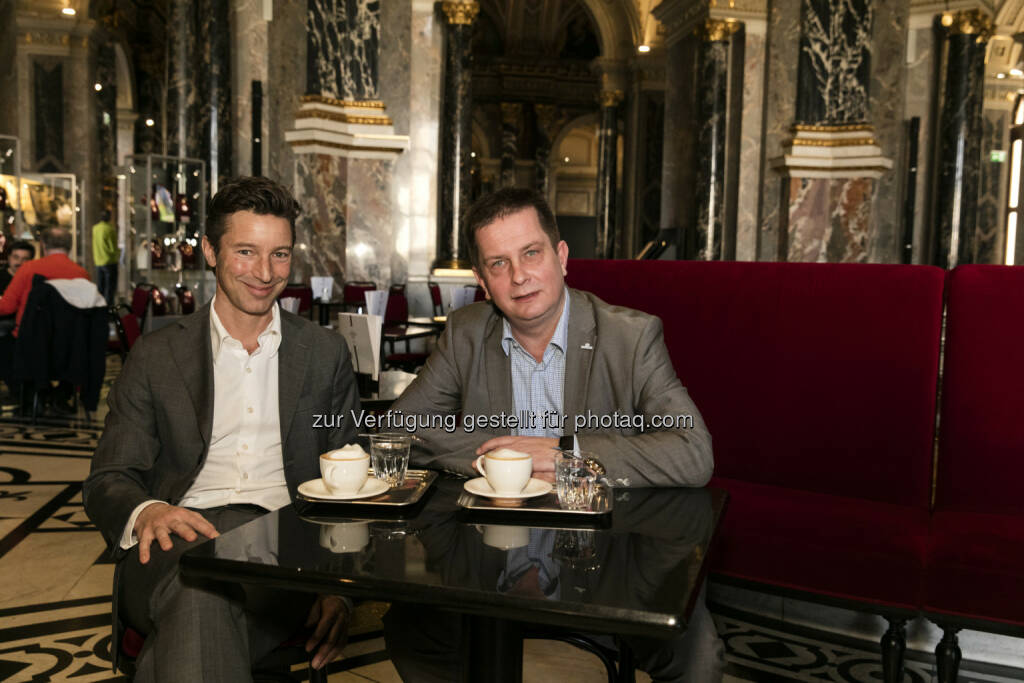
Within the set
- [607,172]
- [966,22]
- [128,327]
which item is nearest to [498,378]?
[128,327]

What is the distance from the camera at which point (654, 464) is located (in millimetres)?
1720

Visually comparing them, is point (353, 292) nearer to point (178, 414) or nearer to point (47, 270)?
point (47, 270)

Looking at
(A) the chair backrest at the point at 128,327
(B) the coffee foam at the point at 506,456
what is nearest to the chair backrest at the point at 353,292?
(A) the chair backrest at the point at 128,327

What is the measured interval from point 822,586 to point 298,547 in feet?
5.05

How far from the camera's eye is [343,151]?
9047 millimetres

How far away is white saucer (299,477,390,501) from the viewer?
1.50 meters

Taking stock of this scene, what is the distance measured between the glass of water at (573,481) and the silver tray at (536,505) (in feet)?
0.06

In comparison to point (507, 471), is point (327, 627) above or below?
below

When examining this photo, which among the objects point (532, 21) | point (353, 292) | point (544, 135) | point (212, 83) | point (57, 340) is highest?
point (532, 21)

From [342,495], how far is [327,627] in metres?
0.28

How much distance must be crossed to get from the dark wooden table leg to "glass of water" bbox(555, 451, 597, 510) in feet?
0.78

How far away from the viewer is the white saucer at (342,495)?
1.50 m

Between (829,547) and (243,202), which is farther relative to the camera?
(829,547)

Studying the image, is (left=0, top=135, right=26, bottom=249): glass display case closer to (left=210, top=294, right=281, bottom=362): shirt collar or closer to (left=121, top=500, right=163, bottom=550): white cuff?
(left=210, top=294, right=281, bottom=362): shirt collar
